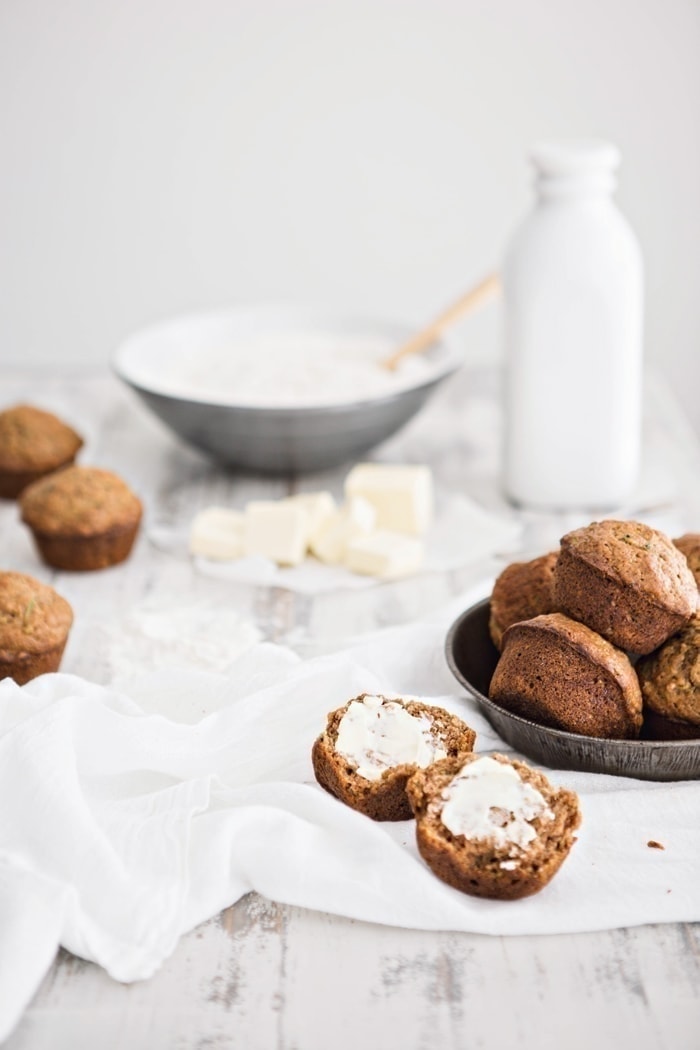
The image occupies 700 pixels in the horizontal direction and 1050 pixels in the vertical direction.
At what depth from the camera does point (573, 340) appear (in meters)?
2.65

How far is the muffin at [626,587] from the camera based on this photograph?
169 centimetres

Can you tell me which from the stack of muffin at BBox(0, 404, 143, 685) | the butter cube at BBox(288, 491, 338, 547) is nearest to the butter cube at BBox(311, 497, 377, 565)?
the butter cube at BBox(288, 491, 338, 547)

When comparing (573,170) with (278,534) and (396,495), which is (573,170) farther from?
(278,534)

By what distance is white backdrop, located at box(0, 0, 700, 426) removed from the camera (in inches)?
155

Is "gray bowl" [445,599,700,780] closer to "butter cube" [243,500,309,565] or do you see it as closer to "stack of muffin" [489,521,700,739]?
"stack of muffin" [489,521,700,739]

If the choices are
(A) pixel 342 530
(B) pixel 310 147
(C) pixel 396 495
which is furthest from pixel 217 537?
(B) pixel 310 147

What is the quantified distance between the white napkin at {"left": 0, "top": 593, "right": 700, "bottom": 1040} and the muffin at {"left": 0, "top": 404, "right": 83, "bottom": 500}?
→ 3.36ft

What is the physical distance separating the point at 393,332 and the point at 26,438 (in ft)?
3.32

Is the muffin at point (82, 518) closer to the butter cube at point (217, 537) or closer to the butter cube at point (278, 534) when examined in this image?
the butter cube at point (217, 537)

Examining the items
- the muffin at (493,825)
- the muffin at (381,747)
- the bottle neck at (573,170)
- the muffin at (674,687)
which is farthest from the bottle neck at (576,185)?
the muffin at (493,825)

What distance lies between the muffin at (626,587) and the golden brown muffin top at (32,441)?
1.49 meters

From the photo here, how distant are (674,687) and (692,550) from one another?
282 millimetres

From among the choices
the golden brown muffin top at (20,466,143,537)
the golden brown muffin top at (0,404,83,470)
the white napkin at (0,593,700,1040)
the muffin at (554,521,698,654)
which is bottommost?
the golden brown muffin top at (0,404,83,470)

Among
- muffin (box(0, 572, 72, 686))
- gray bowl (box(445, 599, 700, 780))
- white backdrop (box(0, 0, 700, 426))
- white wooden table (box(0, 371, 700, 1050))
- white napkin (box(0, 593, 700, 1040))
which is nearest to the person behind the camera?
white wooden table (box(0, 371, 700, 1050))
